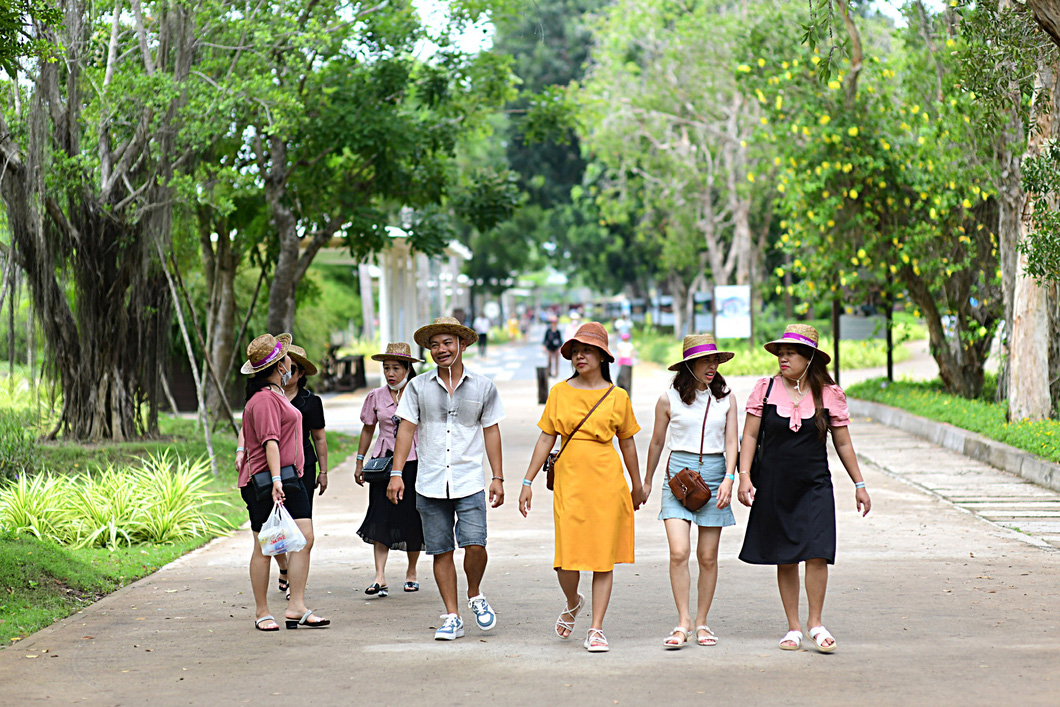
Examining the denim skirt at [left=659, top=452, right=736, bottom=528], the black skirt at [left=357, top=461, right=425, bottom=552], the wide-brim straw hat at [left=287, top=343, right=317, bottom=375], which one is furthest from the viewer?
the black skirt at [left=357, top=461, right=425, bottom=552]

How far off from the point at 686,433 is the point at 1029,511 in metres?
5.97

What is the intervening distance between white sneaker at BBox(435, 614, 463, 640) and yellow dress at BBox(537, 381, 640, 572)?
0.68 metres

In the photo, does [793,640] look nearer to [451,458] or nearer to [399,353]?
[451,458]

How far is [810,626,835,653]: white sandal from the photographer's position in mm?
→ 6359

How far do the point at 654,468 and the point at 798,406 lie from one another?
0.80m

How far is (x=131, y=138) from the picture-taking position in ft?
47.6

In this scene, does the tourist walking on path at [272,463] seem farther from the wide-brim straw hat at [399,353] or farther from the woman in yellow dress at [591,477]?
the woman in yellow dress at [591,477]

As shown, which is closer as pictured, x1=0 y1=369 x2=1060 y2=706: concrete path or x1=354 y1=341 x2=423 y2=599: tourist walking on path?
x1=0 y1=369 x2=1060 y2=706: concrete path

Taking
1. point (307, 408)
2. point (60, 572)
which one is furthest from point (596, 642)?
point (60, 572)

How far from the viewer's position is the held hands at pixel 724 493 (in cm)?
651

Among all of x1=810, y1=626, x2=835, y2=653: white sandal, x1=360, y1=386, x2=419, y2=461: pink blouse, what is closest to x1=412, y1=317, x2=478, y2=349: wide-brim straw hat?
x1=360, y1=386, x2=419, y2=461: pink blouse

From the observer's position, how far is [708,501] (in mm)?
6547

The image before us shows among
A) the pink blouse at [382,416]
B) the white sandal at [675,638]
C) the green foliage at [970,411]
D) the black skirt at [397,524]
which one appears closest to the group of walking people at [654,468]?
the white sandal at [675,638]

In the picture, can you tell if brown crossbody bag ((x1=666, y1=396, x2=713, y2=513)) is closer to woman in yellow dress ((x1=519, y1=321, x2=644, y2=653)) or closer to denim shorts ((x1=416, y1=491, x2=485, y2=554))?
woman in yellow dress ((x1=519, y1=321, x2=644, y2=653))
